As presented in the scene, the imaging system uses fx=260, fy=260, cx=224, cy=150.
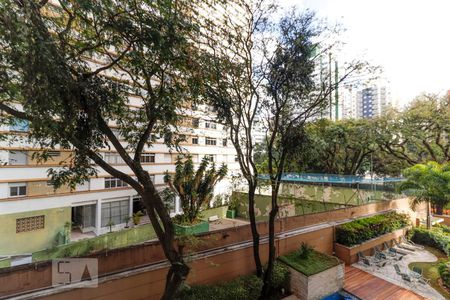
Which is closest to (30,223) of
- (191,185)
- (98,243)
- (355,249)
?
(191,185)

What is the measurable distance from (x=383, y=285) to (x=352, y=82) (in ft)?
25.5

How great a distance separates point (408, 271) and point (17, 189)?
20.8 m

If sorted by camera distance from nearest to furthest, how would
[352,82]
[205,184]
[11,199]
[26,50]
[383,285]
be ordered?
[26,50] < [352,82] < [383,285] < [205,184] < [11,199]

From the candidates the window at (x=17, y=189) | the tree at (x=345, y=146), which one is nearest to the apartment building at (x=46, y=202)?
the window at (x=17, y=189)

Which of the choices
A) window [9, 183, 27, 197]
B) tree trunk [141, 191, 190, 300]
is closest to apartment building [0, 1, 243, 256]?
window [9, 183, 27, 197]

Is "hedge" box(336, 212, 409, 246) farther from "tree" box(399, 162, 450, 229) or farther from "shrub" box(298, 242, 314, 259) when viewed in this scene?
"shrub" box(298, 242, 314, 259)

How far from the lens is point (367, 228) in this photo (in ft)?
40.3

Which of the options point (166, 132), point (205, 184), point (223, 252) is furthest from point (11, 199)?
point (166, 132)

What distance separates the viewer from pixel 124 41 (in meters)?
4.53

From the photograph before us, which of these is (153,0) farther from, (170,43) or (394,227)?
(394,227)

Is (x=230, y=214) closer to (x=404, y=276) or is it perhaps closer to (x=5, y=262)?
(x=404, y=276)

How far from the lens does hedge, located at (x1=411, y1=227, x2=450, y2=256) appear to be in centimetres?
1392

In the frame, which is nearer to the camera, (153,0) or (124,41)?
(124,41)

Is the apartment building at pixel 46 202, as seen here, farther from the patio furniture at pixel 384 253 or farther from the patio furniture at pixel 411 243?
the patio furniture at pixel 411 243
